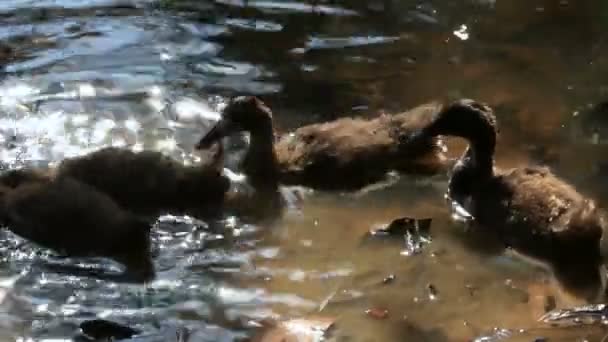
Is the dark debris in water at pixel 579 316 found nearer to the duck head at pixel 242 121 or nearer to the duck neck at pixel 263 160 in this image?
the duck neck at pixel 263 160

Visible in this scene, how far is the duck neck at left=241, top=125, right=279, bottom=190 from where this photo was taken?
625cm

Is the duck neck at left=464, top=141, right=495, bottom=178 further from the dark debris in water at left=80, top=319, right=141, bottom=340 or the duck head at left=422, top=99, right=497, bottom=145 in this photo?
the dark debris in water at left=80, top=319, right=141, bottom=340

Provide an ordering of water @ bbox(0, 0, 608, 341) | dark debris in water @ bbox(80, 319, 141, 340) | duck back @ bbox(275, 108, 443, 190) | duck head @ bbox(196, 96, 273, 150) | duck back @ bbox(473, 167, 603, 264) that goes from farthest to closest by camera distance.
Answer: duck head @ bbox(196, 96, 273, 150) → duck back @ bbox(275, 108, 443, 190) → duck back @ bbox(473, 167, 603, 264) → water @ bbox(0, 0, 608, 341) → dark debris in water @ bbox(80, 319, 141, 340)

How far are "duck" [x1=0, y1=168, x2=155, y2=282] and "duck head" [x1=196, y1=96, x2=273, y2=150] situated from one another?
3.12 ft

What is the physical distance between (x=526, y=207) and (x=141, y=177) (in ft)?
6.75

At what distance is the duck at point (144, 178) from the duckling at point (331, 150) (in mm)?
473

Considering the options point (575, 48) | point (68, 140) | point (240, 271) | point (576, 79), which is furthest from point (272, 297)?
point (575, 48)

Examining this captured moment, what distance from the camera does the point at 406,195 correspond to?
613 cm

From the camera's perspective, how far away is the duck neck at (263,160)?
6250 millimetres

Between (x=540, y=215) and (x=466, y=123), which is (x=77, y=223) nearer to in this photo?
(x=466, y=123)

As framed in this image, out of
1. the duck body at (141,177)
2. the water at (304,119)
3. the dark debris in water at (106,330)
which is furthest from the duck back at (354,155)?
the dark debris in water at (106,330)

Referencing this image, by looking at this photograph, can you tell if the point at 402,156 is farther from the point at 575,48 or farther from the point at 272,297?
the point at 575,48

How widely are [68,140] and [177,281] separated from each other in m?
1.71

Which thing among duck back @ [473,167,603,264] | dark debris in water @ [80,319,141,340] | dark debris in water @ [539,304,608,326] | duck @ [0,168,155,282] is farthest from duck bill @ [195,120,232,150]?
dark debris in water @ [539,304,608,326]
